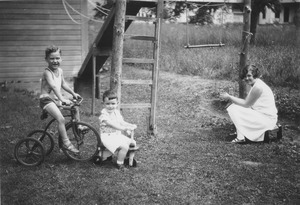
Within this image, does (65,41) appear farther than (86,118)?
Yes

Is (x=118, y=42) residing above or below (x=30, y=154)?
above

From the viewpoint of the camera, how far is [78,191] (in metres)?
4.16

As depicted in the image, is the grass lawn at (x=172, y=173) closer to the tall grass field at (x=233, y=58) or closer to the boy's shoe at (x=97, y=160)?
→ the boy's shoe at (x=97, y=160)

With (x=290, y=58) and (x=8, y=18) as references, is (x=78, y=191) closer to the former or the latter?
(x=290, y=58)

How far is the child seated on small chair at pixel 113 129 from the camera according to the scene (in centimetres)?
483

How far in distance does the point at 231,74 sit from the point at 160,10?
5933mm

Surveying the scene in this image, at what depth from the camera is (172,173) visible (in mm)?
4812

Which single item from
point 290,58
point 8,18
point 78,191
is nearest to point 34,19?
point 8,18

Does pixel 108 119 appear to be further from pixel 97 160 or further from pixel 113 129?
pixel 97 160

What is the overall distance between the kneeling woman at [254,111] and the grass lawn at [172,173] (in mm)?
249

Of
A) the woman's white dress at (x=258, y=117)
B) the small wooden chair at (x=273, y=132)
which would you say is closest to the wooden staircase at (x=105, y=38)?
the woman's white dress at (x=258, y=117)

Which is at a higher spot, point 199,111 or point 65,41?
point 65,41

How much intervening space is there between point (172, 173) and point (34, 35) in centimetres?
981

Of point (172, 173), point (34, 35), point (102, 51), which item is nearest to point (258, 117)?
point (172, 173)
